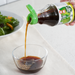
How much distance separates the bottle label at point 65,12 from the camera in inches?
34.5

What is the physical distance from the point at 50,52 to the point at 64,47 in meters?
0.38

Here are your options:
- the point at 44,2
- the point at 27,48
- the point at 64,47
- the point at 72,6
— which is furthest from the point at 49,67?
the point at 44,2

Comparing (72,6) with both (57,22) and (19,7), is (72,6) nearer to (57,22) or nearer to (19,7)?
(57,22)

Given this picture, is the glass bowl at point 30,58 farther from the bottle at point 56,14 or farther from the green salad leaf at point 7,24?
the green salad leaf at point 7,24

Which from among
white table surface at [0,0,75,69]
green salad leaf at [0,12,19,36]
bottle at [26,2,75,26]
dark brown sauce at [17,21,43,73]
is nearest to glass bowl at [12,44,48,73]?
dark brown sauce at [17,21,43,73]

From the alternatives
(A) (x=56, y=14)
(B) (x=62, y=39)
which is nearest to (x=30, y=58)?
(A) (x=56, y=14)

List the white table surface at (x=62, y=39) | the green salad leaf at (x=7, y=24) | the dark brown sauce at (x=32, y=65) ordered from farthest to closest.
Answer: the white table surface at (x=62, y=39), the green salad leaf at (x=7, y=24), the dark brown sauce at (x=32, y=65)

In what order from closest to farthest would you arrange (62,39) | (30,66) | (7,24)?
1. (30,66)
2. (7,24)
3. (62,39)

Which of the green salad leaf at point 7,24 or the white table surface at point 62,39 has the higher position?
the green salad leaf at point 7,24

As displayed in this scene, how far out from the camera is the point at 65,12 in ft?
2.91

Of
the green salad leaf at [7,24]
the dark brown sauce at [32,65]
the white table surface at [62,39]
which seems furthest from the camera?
the white table surface at [62,39]

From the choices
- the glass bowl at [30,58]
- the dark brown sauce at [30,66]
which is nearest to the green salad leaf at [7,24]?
the glass bowl at [30,58]

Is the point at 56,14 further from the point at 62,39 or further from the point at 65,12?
the point at 62,39

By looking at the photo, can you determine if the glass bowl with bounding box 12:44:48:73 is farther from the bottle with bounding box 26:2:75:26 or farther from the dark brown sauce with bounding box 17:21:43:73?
the bottle with bounding box 26:2:75:26
